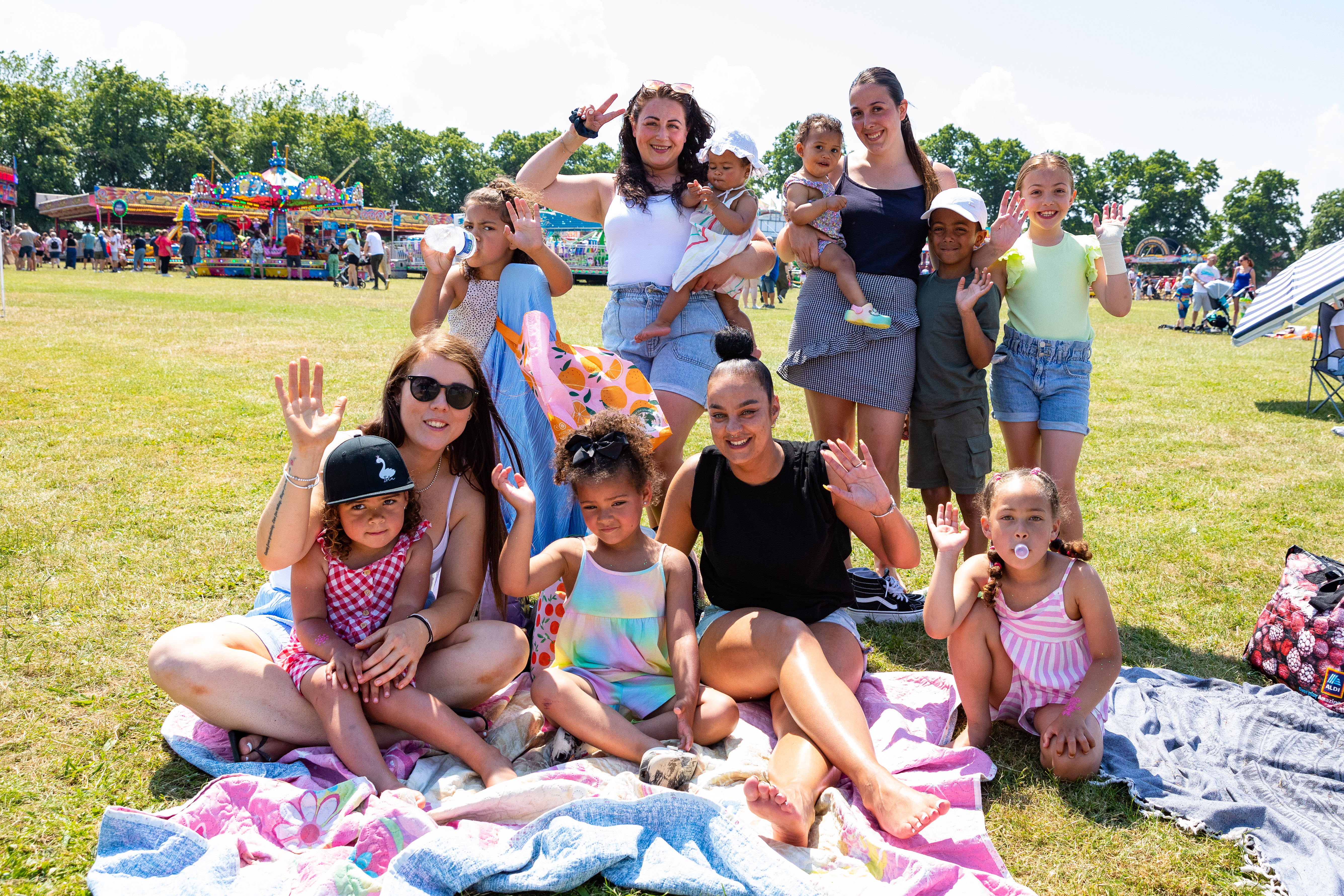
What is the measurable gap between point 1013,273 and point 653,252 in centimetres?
175

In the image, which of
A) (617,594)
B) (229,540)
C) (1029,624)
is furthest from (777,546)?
(229,540)

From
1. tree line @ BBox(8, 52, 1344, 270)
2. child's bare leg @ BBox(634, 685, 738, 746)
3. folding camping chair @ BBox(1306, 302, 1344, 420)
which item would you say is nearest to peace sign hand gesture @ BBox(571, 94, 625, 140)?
child's bare leg @ BBox(634, 685, 738, 746)

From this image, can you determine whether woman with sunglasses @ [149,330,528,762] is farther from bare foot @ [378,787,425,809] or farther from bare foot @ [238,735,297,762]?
bare foot @ [378,787,425,809]

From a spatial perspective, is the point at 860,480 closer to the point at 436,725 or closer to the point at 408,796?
the point at 436,725

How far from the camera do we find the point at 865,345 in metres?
4.35

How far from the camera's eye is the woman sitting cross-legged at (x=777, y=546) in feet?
9.98

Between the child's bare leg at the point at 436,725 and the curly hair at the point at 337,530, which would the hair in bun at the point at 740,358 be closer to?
the curly hair at the point at 337,530

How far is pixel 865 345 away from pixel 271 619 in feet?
9.42

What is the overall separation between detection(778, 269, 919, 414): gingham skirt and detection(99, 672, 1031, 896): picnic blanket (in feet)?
6.37

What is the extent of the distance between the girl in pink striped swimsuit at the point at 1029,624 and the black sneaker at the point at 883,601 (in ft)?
3.76

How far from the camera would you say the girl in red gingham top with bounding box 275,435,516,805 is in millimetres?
2836

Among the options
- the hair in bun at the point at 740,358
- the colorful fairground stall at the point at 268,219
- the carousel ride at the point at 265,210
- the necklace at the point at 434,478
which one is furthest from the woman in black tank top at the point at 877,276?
the carousel ride at the point at 265,210

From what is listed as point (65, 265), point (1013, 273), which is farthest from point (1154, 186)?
point (1013, 273)

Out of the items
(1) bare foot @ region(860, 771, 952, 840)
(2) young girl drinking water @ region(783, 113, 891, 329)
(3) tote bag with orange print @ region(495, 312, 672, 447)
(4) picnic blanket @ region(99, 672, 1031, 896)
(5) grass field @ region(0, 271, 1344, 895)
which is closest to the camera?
(4) picnic blanket @ region(99, 672, 1031, 896)
